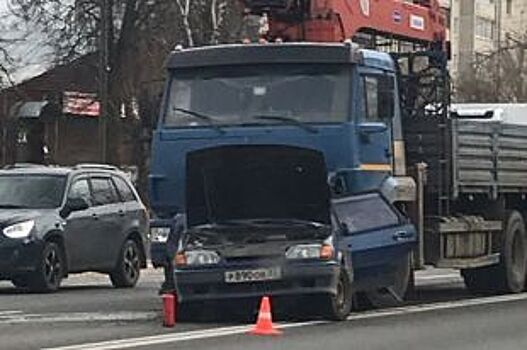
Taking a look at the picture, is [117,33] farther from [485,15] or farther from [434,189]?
[485,15]

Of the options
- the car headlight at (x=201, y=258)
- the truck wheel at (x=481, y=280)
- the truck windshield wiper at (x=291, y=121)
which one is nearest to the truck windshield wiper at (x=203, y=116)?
the truck windshield wiper at (x=291, y=121)

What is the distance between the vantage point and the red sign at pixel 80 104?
5534cm

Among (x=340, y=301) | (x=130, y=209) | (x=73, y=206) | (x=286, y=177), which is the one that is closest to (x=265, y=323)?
(x=340, y=301)

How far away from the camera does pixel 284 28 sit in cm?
1959

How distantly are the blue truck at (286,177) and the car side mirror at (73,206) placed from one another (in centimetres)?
430

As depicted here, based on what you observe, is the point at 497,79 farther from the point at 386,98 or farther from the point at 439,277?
the point at 386,98

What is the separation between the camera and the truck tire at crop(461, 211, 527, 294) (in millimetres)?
21359

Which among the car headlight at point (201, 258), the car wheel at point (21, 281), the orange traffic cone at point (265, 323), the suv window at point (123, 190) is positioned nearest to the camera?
the orange traffic cone at point (265, 323)

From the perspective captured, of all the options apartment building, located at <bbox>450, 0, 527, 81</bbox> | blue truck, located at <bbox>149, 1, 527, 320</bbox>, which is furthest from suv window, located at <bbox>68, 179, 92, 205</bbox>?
apartment building, located at <bbox>450, 0, 527, 81</bbox>

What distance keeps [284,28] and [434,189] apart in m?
2.74

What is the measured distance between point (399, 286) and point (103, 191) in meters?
6.47

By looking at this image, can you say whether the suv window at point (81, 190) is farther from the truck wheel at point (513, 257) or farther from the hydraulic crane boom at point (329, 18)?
the truck wheel at point (513, 257)

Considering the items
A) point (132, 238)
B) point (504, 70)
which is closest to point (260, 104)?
point (132, 238)

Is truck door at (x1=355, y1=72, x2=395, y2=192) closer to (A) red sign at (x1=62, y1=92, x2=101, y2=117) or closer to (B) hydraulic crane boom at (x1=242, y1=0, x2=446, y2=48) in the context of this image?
(B) hydraulic crane boom at (x1=242, y1=0, x2=446, y2=48)
